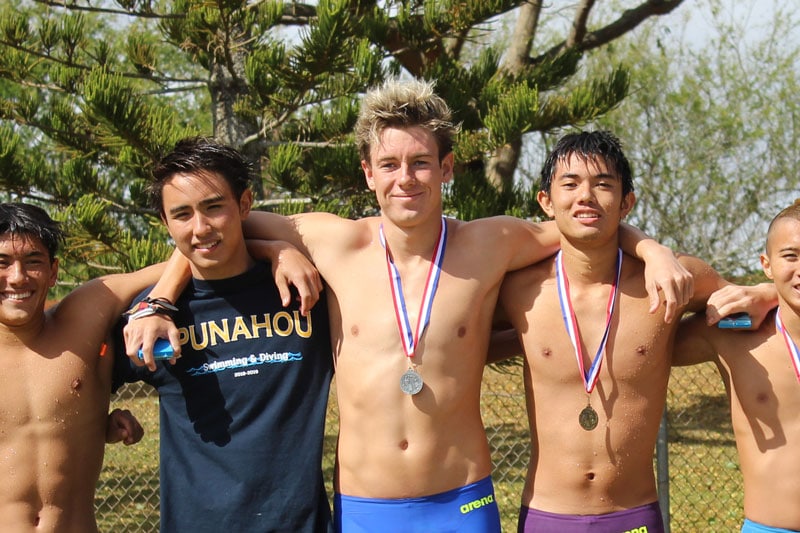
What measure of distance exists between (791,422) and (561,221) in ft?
3.47

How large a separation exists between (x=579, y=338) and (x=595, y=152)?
68 cm

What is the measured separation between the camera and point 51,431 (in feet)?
11.1

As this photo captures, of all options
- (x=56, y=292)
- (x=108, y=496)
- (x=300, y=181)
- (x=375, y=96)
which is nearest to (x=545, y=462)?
(x=375, y=96)

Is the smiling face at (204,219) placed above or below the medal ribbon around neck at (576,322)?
above

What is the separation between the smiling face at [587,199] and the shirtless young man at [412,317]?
164mm

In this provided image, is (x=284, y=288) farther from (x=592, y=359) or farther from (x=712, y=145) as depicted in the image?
(x=712, y=145)

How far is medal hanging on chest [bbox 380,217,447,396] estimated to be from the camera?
3.37m

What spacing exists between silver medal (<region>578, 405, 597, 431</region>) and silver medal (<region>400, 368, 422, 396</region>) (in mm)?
596

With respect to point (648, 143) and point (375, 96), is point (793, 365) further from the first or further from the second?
point (648, 143)

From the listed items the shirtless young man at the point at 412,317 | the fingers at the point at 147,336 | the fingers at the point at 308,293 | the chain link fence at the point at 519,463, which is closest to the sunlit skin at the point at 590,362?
the shirtless young man at the point at 412,317

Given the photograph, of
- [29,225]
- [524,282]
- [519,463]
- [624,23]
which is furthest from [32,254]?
[624,23]

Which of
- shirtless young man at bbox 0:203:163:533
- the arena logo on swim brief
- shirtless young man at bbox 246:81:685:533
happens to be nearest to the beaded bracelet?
shirtless young man at bbox 0:203:163:533

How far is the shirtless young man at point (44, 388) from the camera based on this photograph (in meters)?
3.36

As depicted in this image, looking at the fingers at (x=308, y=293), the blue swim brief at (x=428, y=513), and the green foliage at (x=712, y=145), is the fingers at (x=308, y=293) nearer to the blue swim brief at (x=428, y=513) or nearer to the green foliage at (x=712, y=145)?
the blue swim brief at (x=428, y=513)
